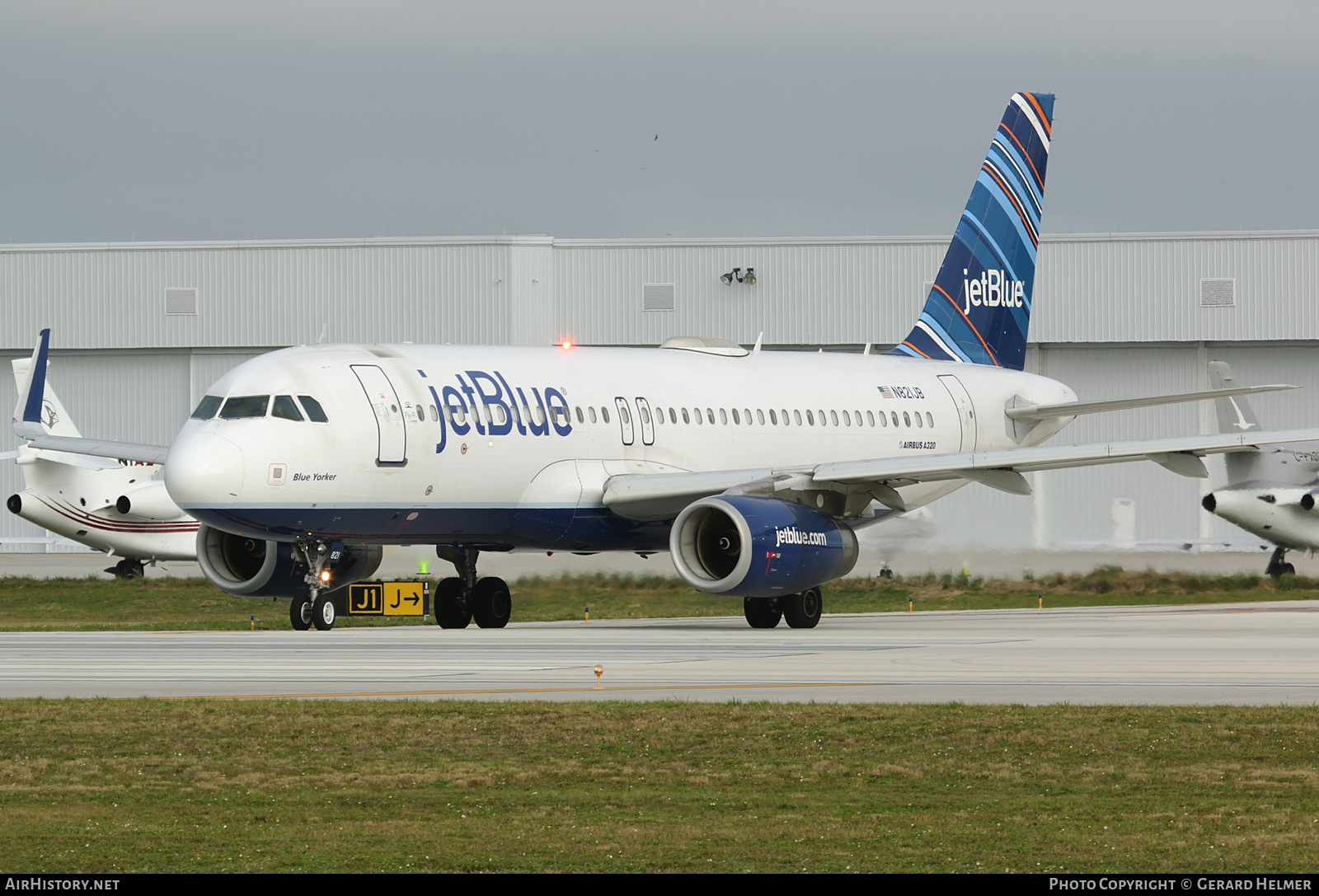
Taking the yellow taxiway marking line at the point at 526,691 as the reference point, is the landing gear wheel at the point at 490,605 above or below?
above

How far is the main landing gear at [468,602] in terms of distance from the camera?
96.9 feet

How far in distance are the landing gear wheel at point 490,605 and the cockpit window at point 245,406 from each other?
5.50m

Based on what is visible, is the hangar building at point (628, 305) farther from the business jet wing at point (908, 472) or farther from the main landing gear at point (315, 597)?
the main landing gear at point (315, 597)

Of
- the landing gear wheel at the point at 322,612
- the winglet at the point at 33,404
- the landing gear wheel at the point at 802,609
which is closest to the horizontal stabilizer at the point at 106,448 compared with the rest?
the winglet at the point at 33,404

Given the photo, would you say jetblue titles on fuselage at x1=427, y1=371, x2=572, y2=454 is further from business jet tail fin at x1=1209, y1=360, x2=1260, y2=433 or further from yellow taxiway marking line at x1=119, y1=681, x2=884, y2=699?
business jet tail fin at x1=1209, y1=360, x2=1260, y2=433

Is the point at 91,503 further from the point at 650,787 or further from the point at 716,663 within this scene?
the point at 650,787

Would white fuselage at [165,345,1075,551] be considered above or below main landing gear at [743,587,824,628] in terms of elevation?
above

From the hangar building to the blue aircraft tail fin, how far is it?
14051mm

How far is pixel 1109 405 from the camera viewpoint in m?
33.0

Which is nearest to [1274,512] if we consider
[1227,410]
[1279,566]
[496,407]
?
[1279,566]

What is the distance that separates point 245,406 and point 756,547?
6929 mm

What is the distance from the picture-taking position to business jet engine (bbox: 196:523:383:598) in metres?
27.6

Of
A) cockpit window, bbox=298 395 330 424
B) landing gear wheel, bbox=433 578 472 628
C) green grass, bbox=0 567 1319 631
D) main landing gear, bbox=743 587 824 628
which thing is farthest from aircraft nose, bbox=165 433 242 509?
green grass, bbox=0 567 1319 631

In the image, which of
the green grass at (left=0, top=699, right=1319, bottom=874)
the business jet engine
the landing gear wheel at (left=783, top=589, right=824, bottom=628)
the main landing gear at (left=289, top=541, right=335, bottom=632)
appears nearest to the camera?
the green grass at (left=0, top=699, right=1319, bottom=874)
